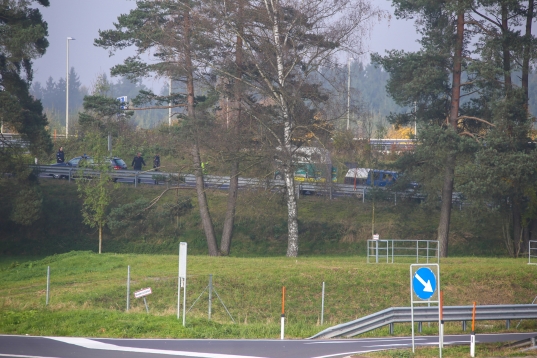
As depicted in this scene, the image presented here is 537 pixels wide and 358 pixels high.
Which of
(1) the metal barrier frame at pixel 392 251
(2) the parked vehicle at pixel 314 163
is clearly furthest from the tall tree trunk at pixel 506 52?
(2) the parked vehicle at pixel 314 163

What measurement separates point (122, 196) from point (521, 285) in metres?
26.1

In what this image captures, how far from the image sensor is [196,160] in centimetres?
3619

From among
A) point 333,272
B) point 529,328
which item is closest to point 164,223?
point 333,272

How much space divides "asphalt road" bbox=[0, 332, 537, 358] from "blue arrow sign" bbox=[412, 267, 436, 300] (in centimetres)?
228

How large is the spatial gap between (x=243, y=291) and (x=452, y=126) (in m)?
15.7

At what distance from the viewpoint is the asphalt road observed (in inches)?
545

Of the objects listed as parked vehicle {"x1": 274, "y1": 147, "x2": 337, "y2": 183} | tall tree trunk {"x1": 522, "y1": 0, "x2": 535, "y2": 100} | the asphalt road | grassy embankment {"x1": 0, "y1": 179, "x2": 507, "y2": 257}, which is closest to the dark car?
grassy embankment {"x1": 0, "y1": 179, "x2": 507, "y2": 257}

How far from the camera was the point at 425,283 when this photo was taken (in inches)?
529

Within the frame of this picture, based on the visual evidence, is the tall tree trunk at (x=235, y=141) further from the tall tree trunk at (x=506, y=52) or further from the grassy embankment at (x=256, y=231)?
the tall tree trunk at (x=506, y=52)

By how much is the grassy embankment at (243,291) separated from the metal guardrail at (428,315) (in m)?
1.35

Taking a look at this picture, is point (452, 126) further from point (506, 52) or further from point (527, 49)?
point (527, 49)

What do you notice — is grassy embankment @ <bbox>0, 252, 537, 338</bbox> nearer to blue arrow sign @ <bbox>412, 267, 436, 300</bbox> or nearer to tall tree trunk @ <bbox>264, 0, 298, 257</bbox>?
tall tree trunk @ <bbox>264, 0, 298, 257</bbox>

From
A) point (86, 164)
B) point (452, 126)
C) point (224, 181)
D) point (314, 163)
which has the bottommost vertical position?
point (224, 181)


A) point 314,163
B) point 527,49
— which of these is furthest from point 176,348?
point 527,49
